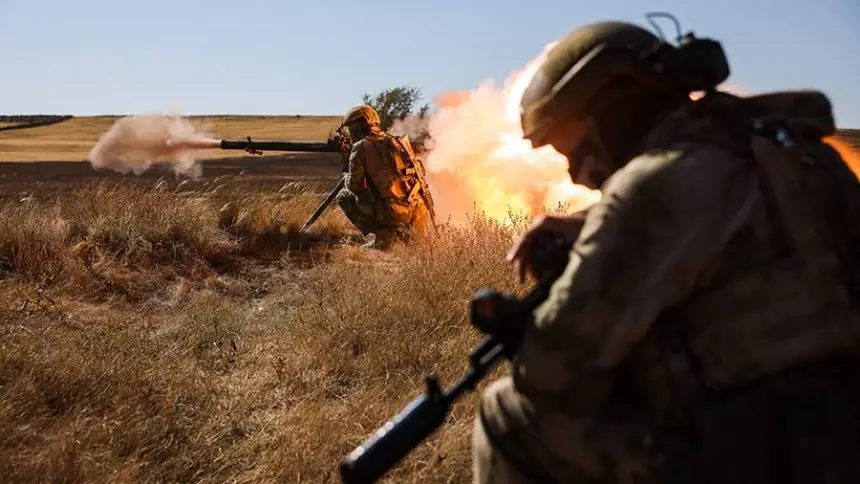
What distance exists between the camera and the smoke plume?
11.1 m

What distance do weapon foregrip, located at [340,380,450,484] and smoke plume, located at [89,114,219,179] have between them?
10.1 metres

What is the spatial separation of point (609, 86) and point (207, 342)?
171 inches

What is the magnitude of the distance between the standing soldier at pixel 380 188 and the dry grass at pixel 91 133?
30925 mm

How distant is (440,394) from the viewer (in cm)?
197

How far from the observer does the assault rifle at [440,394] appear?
6.10 ft

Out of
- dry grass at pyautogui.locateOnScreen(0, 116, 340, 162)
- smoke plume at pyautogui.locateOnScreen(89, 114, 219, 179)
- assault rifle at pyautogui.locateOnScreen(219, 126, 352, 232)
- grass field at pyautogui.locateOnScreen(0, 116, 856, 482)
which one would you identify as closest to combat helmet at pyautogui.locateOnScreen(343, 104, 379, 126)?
assault rifle at pyautogui.locateOnScreen(219, 126, 352, 232)

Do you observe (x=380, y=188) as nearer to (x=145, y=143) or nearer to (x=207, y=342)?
(x=145, y=143)

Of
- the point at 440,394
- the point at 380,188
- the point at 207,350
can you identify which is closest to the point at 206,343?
the point at 207,350

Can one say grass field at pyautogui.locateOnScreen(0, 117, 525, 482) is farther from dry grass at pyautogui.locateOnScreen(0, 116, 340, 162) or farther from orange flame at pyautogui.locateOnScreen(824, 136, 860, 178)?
dry grass at pyautogui.locateOnScreen(0, 116, 340, 162)

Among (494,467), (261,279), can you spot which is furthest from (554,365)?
(261,279)

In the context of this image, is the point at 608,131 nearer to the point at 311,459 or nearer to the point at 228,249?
the point at 311,459

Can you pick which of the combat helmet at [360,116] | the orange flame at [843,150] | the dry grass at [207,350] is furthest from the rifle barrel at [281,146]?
the orange flame at [843,150]

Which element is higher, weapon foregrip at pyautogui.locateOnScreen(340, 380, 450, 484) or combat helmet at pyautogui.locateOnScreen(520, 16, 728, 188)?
combat helmet at pyautogui.locateOnScreen(520, 16, 728, 188)

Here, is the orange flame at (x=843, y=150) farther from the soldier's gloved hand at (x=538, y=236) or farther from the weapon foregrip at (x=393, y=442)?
the weapon foregrip at (x=393, y=442)
